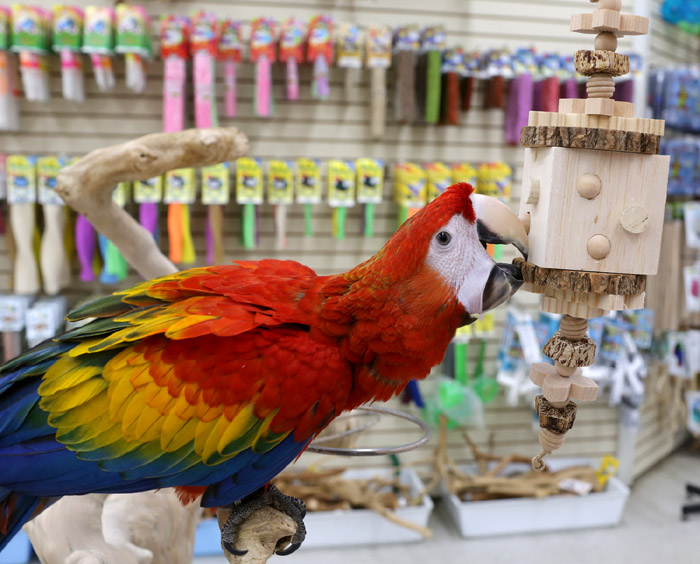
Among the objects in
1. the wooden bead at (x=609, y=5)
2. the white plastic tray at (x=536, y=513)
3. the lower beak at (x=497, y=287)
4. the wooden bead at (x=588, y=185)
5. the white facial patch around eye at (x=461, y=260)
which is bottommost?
the white plastic tray at (x=536, y=513)

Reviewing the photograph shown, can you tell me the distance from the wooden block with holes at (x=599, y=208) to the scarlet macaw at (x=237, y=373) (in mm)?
60

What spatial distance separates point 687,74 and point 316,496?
2.71 m

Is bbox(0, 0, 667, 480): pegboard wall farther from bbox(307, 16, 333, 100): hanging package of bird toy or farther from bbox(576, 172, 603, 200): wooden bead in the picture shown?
bbox(576, 172, 603, 200): wooden bead

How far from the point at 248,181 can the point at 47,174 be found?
788 millimetres

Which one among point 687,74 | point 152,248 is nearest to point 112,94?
point 152,248

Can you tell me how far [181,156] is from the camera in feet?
4.56

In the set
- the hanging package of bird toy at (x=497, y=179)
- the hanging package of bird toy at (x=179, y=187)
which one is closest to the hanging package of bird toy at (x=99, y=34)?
the hanging package of bird toy at (x=179, y=187)

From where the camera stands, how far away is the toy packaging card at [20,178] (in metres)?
2.36

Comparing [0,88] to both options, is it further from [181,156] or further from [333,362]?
[333,362]

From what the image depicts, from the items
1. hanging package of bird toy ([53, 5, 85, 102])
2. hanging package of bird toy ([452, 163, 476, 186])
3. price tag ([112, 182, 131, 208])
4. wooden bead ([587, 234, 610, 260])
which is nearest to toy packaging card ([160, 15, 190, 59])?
hanging package of bird toy ([53, 5, 85, 102])

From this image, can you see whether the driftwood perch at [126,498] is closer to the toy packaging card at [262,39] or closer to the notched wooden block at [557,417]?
the notched wooden block at [557,417]

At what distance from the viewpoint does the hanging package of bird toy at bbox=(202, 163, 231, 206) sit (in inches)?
97.8

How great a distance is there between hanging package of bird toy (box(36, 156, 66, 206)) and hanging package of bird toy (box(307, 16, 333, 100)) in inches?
43.6

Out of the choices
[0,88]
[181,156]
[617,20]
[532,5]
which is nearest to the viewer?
[617,20]
